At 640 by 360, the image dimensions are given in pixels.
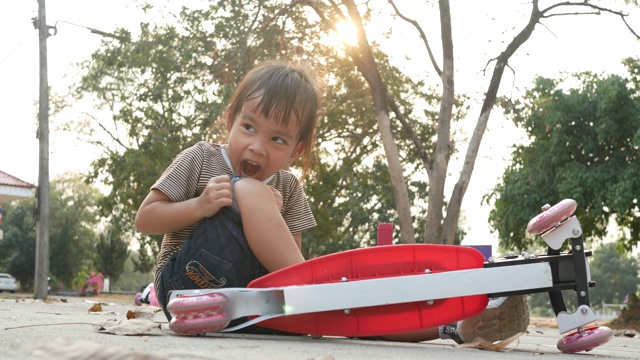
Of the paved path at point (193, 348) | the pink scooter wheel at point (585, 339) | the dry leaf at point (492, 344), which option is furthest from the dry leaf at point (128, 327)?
the pink scooter wheel at point (585, 339)

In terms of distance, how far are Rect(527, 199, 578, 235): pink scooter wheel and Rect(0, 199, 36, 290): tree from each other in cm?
5014

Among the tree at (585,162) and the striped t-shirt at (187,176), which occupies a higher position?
the tree at (585,162)

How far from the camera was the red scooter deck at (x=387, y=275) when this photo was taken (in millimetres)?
2875

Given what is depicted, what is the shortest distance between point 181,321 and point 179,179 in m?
0.59

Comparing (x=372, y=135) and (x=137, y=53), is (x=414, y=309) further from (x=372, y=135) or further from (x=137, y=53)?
(x=372, y=135)

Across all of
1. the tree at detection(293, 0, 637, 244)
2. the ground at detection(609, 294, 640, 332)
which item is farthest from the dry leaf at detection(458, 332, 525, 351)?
the ground at detection(609, 294, 640, 332)

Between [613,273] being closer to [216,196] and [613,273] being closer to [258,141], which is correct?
[258,141]

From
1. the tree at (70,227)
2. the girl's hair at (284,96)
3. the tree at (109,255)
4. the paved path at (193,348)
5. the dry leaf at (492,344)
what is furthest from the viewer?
the tree at (70,227)

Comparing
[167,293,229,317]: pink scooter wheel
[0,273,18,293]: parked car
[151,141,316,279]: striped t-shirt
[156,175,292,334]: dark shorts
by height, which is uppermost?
[0,273,18,293]: parked car

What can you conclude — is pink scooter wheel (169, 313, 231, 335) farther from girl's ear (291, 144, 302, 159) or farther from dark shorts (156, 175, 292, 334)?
girl's ear (291, 144, 302, 159)

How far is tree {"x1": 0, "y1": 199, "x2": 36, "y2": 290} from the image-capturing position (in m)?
51.0

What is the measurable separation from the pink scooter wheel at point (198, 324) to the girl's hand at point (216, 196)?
337 millimetres

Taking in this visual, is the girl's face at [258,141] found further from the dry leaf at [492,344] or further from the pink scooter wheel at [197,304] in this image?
the dry leaf at [492,344]

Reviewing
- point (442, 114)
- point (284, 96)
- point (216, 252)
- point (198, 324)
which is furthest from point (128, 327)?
point (442, 114)
